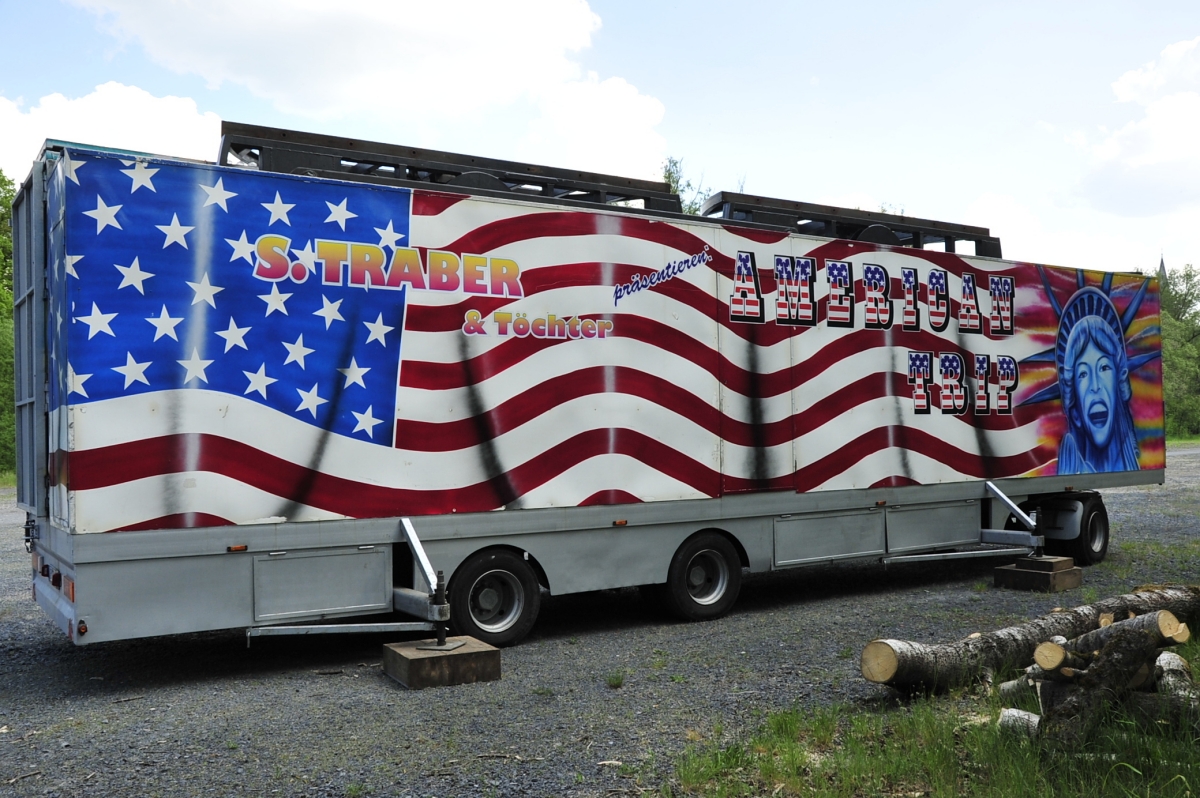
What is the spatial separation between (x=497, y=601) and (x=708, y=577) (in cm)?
208

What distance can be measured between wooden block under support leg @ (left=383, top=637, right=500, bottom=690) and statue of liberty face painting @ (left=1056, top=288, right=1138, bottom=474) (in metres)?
7.82

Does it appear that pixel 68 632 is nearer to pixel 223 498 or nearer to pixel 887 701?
pixel 223 498

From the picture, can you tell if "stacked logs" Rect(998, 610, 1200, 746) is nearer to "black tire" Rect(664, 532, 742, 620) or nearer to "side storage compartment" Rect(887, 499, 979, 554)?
"black tire" Rect(664, 532, 742, 620)

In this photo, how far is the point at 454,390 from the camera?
7.67 metres

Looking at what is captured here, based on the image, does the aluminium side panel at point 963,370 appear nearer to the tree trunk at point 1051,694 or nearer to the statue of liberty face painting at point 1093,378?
the statue of liberty face painting at point 1093,378

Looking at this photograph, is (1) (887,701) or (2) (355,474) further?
(2) (355,474)

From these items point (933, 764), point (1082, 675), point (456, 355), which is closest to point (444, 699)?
point (456, 355)

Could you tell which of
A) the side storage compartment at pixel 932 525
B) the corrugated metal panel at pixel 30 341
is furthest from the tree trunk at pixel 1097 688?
the corrugated metal panel at pixel 30 341

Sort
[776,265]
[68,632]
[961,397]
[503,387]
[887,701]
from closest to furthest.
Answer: [887,701], [68,632], [503,387], [776,265], [961,397]

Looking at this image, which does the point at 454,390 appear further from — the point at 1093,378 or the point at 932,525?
the point at 1093,378

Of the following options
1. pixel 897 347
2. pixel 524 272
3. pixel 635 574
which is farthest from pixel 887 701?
pixel 897 347

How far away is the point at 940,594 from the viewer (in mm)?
10109

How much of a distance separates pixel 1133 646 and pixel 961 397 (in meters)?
6.05

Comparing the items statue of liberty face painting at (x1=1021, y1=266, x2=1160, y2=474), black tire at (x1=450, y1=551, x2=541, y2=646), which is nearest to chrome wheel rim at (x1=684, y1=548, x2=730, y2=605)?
black tire at (x1=450, y1=551, x2=541, y2=646)
